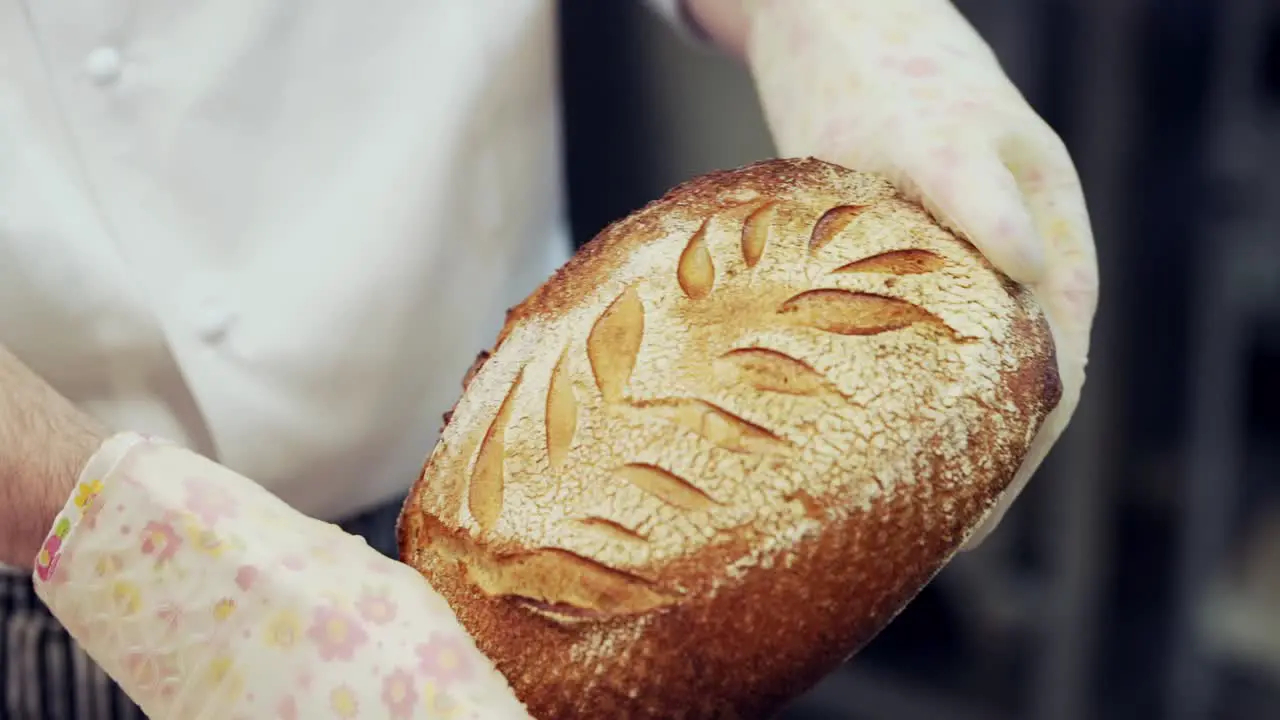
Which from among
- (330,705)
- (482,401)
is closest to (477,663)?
(330,705)

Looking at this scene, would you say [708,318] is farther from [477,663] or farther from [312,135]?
[312,135]

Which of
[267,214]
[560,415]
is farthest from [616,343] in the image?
[267,214]

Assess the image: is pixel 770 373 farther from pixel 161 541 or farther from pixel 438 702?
pixel 161 541

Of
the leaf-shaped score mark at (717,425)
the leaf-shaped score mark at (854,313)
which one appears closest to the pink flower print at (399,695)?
the leaf-shaped score mark at (717,425)

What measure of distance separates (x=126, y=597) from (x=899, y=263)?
0.53 metres

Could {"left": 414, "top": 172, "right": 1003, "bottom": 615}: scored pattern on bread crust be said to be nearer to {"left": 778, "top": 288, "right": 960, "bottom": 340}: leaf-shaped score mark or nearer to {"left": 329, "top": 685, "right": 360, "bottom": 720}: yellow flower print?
{"left": 778, "top": 288, "right": 960, "bottom": 340}: leaf-shaped score mark

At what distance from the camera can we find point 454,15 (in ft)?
3.42

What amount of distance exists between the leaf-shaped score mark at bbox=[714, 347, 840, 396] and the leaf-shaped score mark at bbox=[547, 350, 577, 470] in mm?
99

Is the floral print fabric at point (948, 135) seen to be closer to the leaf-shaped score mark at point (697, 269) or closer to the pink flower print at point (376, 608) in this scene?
the leaf-shaped score mark at point (697, 269)

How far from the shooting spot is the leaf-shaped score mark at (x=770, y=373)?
27.1 inches

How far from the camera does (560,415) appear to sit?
73 centimetres

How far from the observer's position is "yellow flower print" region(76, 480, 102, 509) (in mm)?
680

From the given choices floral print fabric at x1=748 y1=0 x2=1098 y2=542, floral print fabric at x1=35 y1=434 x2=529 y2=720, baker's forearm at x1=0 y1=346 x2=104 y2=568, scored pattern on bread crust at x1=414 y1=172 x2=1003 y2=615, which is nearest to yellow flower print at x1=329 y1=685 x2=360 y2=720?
floral print fabric at x1=35 y1=434 x2=529 y2=720

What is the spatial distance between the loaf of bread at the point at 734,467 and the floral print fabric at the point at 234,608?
Result: 5cm
